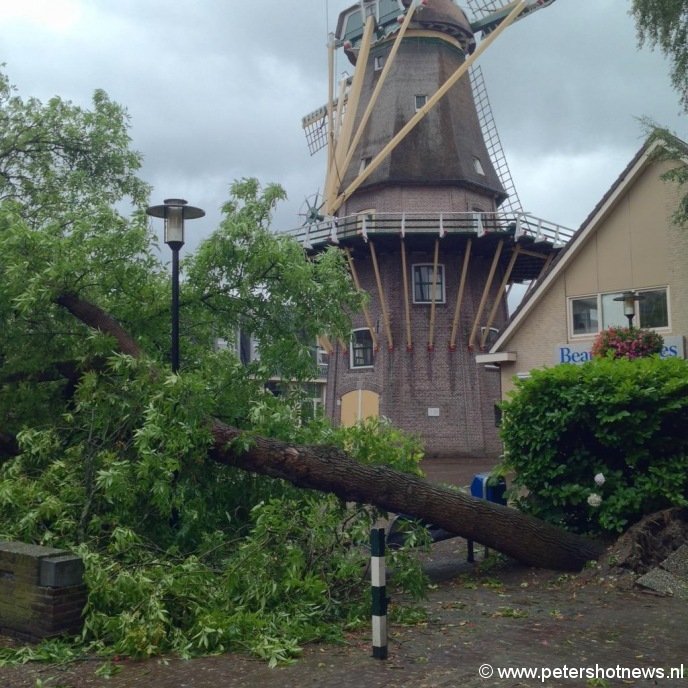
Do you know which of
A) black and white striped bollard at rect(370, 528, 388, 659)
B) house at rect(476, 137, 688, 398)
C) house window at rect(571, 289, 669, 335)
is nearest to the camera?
black and white striped bollard at rect(370, 528, 388, 659)

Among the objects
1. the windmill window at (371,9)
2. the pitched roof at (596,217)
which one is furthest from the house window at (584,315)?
the windmill window at (371,9)

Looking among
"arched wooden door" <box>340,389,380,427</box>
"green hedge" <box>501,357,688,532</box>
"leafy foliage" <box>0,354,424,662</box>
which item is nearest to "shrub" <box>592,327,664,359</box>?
"green hedge" <box>501,357,688,532</box>

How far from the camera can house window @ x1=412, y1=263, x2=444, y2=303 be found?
31.5m

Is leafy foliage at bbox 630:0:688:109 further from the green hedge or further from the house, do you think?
the green hedge

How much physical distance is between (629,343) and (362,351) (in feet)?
57.3

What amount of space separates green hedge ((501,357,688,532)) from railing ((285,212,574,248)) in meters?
20.5

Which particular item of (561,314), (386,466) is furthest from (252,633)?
(561,314)

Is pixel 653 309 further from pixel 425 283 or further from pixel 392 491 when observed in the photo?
pixel 425 283

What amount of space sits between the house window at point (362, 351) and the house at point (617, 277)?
37.8 ft

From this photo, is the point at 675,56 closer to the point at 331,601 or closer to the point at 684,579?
the point at 684,579

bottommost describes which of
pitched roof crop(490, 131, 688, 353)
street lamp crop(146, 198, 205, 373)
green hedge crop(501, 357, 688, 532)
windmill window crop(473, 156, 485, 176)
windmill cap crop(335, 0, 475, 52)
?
green hedge crop(501, 357, 688, 532)

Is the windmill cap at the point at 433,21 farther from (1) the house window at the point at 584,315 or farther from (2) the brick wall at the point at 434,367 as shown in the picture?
(1) the house window at the point at 584,315

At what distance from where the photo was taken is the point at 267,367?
8.76 meters

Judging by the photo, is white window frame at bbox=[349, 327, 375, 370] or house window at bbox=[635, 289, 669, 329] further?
white window frame at bbox=[349, 327, 375, 370]
